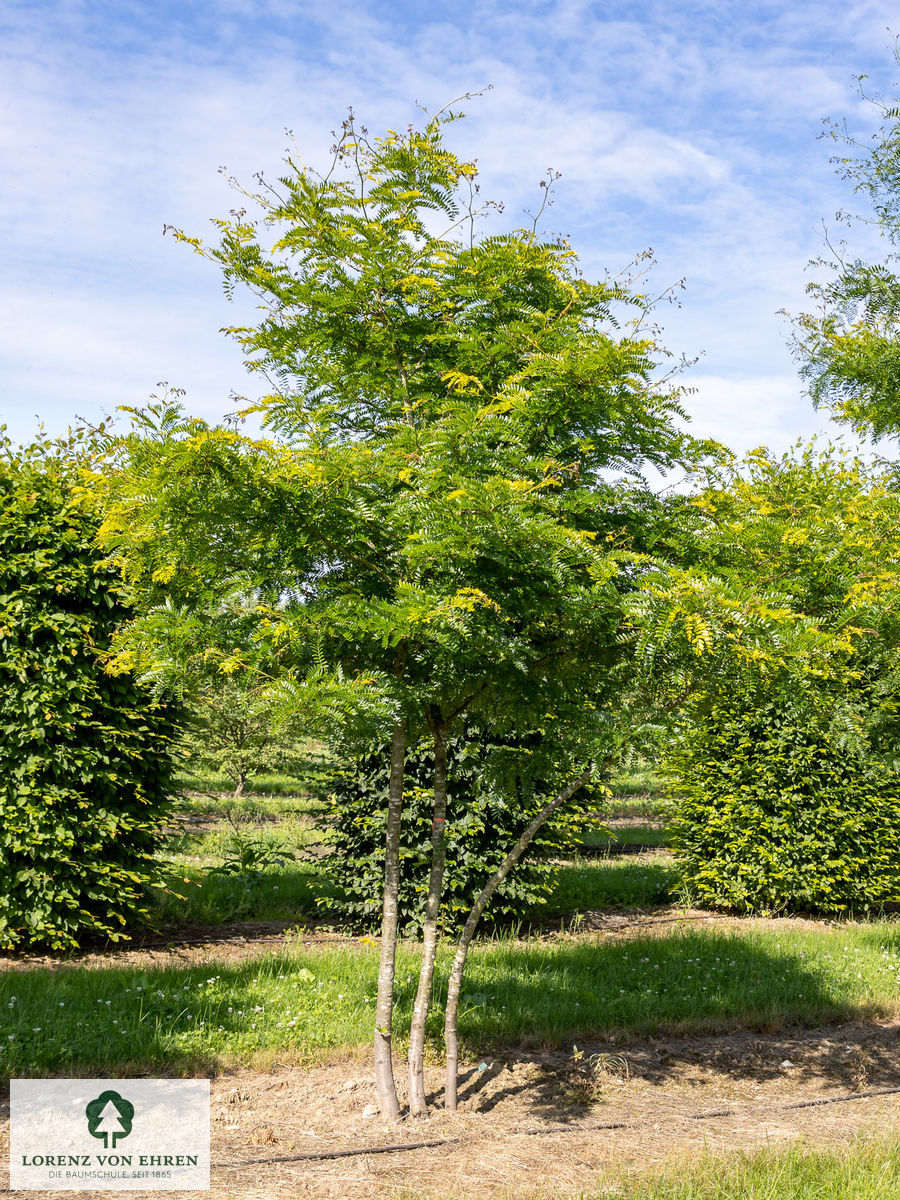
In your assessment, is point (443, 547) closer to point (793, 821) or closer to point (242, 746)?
point (793, 821)

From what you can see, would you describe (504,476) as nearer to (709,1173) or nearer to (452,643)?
(452,643)

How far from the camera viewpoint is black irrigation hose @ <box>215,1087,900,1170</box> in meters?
3.88

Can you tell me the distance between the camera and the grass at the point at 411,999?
4.91 metres

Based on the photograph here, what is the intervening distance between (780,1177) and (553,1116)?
132cm

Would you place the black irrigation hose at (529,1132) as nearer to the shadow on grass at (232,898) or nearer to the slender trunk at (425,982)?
the slender trunk at (425,982)

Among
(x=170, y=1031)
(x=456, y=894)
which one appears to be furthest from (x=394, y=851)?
(x=456, y=894)

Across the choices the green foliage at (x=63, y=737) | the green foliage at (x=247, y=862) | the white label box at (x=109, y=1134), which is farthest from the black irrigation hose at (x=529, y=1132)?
the green foliage at (x=247, y=862)

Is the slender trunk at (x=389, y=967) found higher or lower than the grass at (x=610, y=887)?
higher

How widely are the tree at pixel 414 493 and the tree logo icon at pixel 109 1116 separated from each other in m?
1.19

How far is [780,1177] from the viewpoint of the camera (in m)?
3.60

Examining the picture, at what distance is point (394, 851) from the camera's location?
4496 mm

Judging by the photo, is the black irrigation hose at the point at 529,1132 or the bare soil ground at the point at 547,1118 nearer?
the bare soil ground at the point at 547,1118

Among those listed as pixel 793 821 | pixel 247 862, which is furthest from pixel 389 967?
pixel 793 821

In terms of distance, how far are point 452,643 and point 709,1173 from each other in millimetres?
2402
